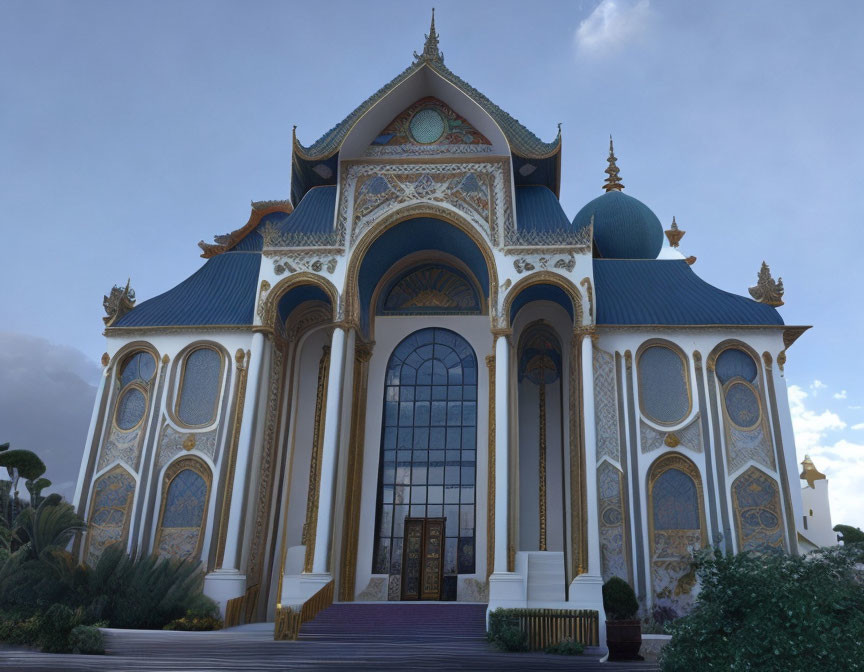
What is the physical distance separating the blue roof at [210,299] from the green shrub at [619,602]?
987cm

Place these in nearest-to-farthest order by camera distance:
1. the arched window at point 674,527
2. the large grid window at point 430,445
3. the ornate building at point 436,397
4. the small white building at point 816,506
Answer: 1. the arched window at point 674,527
2. the ornate building at point 436,397
3. the large grid window at point 430,445
4. the small white building at point 816,506

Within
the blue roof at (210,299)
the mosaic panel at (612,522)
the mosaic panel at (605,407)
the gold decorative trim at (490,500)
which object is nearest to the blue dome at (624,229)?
the mosaic panel at (605,407)

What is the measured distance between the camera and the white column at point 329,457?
49.3 ft

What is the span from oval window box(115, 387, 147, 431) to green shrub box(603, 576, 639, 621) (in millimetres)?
10903

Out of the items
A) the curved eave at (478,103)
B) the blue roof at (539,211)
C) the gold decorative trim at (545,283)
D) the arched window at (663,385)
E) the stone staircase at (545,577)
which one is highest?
the curved eave at (478,103)

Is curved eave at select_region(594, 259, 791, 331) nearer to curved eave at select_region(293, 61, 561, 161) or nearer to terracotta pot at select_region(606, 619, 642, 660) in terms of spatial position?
curved eave at select_region(293, 61, 561, 161)

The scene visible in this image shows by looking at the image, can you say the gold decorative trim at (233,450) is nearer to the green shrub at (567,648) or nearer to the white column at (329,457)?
the white column at (329,457)

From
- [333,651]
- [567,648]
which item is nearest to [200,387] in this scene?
[333,651]

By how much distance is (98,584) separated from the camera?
45.4 feet

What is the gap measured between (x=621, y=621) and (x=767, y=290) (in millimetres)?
8652

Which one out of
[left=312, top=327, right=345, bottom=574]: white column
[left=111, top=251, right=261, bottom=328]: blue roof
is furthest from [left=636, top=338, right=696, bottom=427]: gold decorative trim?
[left=111, top=251, right=261, bottom=328]: blue roof

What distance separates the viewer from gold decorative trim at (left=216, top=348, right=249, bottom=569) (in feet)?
51.5

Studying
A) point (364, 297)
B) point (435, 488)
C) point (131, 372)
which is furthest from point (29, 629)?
point (364, 297)

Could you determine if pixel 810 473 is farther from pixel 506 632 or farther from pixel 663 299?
pixel 506 632
